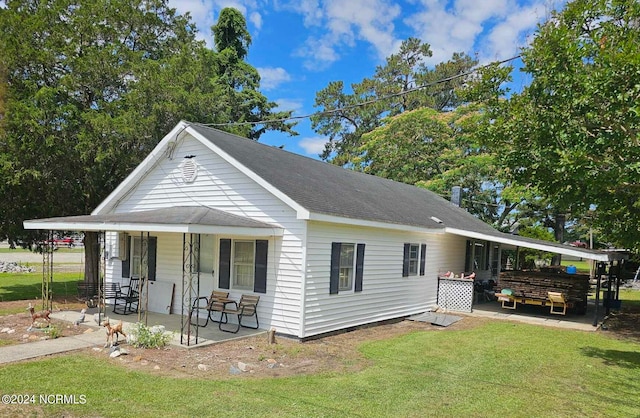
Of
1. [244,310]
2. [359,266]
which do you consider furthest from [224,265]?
[359,266]

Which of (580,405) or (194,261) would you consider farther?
(194,261)

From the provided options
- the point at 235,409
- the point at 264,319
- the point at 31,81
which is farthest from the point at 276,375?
the point at 31,81

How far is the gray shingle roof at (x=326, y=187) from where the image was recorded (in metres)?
10.8

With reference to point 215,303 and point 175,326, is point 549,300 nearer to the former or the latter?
point 215,303

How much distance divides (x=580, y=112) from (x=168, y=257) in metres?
10.7

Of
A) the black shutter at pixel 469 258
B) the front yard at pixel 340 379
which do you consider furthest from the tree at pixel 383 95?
the front yard at pixel 340 379

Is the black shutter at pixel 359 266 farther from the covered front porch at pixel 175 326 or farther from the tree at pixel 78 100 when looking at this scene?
the tree at pixel 78 100

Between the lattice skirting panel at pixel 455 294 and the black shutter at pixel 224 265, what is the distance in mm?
8293

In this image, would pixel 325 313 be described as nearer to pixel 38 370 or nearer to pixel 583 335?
pixel 38 370

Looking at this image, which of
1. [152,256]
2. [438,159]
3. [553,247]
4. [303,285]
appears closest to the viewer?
[303,285]

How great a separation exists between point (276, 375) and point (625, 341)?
986 cm

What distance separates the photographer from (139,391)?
6.31m

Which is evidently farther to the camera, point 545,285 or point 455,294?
point 455,294

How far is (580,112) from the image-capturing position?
884 centimetres
